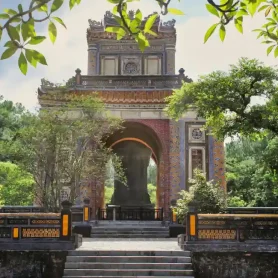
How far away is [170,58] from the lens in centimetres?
2227

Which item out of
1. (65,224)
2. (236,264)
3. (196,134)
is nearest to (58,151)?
(65,224)

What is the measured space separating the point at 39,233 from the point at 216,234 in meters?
4.02

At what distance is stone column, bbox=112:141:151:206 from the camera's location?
21.9m

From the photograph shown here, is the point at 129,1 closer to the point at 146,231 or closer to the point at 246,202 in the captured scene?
the point at 146,231

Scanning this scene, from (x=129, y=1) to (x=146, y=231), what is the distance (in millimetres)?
14281

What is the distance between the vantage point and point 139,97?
63.0 ft

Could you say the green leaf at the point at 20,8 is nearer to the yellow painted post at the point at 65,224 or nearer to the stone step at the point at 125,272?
the stone step at the point at 125,272

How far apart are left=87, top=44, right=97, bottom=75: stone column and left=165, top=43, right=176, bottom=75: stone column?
3293 mm

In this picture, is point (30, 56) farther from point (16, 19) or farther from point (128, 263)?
point (128, 263)

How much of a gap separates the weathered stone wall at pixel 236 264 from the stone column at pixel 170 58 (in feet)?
41.4

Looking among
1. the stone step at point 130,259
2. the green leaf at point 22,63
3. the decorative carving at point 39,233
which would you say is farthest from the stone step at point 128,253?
the green leaf at point 22,63

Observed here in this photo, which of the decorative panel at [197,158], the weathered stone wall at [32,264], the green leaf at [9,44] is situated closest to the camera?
the green leaf at [9,44]

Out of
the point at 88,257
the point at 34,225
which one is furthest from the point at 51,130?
the point at 88,257

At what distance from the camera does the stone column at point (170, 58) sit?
22.1 meters
